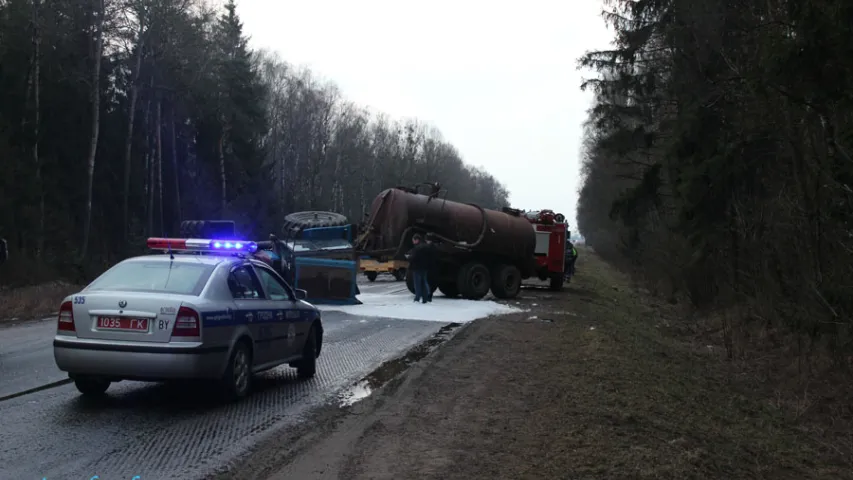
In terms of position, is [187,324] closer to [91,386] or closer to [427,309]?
[91,386]

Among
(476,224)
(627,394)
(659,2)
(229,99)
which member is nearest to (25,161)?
(229,99)

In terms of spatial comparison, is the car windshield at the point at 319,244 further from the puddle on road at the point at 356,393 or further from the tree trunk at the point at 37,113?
the puddle on road at the point at 356,393

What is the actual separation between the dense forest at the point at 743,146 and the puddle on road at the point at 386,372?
5.48m

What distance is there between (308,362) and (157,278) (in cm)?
264

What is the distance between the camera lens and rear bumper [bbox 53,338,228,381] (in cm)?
735

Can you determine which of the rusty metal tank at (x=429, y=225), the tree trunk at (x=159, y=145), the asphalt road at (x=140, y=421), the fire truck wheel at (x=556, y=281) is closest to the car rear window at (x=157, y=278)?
the asphalt road at (x=140, y=421)

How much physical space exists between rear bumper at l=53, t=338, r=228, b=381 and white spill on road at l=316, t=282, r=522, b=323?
9541mm

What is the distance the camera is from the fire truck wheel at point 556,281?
27.8 m

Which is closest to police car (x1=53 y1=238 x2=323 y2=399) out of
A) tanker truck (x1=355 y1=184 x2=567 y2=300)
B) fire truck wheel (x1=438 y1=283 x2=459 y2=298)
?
tanker truck (x1=355 y1=184 x2=567 y2=300)

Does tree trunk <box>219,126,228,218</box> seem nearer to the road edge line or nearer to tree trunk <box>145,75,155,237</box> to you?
tree trunk <box>145,75,155,237</box>

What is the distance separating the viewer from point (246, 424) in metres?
7.19

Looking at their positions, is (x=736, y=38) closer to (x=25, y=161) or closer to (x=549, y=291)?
(x=549, y=291)

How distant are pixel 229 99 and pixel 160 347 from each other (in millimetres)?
45764

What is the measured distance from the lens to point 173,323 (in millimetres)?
7402
